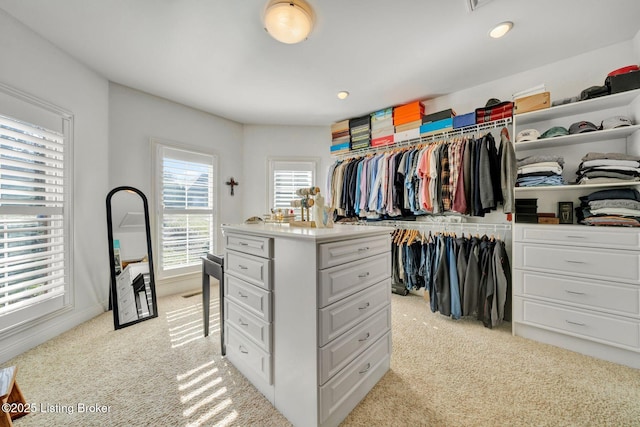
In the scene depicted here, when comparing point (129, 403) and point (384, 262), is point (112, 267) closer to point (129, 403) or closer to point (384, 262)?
point (129, 403)

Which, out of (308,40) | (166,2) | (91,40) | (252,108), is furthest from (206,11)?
(252,108)

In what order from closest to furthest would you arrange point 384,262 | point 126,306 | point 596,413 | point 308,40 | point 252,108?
point 596,413 → point 384,262 → point 308,40 → point 126,306 → point 252,108

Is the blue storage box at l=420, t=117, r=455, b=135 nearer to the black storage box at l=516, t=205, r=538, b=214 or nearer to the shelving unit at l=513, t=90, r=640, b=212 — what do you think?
the shelving unit at l=513, t=90, r=640, b=212

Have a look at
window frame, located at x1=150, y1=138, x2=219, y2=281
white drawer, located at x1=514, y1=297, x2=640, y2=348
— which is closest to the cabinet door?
white drawer, located at x1=514, y1=297, x2=640, y2=348

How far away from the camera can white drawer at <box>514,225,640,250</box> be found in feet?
5.49

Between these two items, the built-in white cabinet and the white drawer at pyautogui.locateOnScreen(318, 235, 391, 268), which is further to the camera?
the built-in white cabinet

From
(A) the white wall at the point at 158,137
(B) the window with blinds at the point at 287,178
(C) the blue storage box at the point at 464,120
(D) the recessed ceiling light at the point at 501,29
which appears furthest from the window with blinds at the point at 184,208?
(D) the recessed ceiling light at the point at 501,29

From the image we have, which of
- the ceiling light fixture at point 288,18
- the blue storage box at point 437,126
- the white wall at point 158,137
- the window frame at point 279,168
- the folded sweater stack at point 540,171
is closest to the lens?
the ceiling light fixture at point 288,18

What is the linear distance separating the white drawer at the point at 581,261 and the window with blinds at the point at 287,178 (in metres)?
2.86

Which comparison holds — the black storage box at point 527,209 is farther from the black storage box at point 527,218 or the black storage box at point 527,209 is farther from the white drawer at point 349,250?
the white drawer at point 349,250

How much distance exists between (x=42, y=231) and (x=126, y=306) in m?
0.94

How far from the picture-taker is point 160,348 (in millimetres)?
1912

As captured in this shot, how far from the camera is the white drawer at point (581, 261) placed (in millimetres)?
1676

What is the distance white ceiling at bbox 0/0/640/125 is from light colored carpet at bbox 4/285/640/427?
96.7 inches
